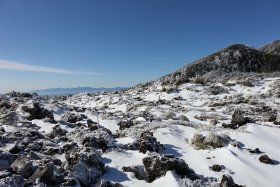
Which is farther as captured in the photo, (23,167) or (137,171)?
(137,171)

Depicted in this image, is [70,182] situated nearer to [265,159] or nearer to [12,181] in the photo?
[12,181]

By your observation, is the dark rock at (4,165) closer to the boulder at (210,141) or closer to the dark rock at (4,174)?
the dark rock at (4,174)

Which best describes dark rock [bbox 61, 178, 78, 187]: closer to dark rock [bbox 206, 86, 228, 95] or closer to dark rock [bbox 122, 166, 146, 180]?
dark rock [bbox 122, 166, 146, 180]

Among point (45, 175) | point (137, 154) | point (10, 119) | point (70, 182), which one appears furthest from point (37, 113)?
point (70, 182)

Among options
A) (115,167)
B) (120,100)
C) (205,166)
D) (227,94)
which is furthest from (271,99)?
(115,167)

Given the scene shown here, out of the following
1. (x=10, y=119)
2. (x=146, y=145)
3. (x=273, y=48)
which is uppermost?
(x=273, y=48)

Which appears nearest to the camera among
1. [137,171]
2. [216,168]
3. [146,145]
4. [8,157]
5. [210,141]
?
[137,171]

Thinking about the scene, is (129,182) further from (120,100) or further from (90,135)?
(120,100)

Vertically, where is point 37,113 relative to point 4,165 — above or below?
above

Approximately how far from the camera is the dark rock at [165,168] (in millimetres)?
13586

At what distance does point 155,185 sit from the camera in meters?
13.0

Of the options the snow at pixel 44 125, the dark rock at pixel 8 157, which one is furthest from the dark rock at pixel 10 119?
the dark rock at pixel 8 157

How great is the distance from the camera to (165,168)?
13.7 metres

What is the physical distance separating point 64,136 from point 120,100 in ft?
109
